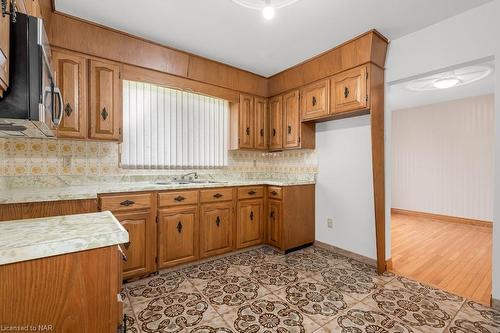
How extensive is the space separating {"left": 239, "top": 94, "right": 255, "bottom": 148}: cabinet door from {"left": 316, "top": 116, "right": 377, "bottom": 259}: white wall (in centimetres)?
97

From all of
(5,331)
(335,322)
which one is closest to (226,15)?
(5,331)

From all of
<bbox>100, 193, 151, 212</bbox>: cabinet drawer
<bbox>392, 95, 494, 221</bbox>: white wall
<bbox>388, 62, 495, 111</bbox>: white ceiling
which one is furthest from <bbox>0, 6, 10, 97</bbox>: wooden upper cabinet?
<bbox>392, 95, 494, 221</bbox>: white wall

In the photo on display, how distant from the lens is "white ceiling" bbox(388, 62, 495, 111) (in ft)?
13.1

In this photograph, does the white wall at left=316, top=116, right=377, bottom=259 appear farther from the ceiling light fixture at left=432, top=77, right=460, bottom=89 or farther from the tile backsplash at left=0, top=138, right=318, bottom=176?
the tile backsplash at left=0, top=138, right=318, bottom=176

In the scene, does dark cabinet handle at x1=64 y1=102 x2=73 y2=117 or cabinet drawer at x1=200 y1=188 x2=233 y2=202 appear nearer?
dark cabinet handle at x1=64 y1=102 x2=73 y2=117

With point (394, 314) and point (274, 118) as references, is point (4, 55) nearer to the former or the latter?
point (394, 314)

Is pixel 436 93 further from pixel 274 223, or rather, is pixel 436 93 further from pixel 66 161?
pixel 66 161

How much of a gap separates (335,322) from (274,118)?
2.69 metres

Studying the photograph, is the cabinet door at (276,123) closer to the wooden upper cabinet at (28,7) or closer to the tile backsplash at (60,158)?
the tile backsplash at (60,158)

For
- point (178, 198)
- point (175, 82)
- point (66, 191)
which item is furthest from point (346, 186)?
point (66, 191)

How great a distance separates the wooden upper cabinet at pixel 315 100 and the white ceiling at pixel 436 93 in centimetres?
165

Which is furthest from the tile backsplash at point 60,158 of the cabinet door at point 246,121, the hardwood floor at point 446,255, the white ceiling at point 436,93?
the white ceiling at point 436,93

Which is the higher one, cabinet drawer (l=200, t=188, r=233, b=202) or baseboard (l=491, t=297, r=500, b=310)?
cabinet drawer (l=200, t=188, r=233, b=202)

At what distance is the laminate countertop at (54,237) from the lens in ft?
2.25
